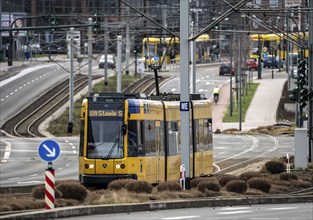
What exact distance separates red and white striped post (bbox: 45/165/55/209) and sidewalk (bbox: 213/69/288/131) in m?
58.4

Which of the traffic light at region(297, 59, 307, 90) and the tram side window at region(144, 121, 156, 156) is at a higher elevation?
the traffic light at region(297, 59, 307, 90)

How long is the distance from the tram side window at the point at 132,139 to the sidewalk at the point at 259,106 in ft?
155

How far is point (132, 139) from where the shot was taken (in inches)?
1412

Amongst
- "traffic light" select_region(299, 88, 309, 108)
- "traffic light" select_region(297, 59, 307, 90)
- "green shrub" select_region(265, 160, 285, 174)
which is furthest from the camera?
"traffic light" select_region(297, 59, 307, 90)

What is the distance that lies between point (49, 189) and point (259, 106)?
72.8 meters

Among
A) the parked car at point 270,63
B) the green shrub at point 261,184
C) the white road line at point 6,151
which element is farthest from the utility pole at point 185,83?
the parked car at point 270,63

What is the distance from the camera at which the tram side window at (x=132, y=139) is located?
1409 inches

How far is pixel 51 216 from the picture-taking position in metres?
24.4

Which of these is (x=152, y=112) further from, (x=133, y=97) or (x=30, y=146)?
(x=30, y=146)

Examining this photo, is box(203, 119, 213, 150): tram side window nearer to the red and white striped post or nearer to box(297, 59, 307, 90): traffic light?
box(297, 59, 307, 90): traffic light

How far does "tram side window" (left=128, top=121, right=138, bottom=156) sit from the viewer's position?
35781mm

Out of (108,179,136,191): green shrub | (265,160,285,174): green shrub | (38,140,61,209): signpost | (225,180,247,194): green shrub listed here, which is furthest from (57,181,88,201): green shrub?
(265,160,285,174): green shrub

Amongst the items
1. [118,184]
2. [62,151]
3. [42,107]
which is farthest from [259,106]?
[118,184]

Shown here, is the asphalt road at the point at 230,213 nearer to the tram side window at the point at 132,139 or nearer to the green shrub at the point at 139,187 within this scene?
the green shrub at the point at 139,187
